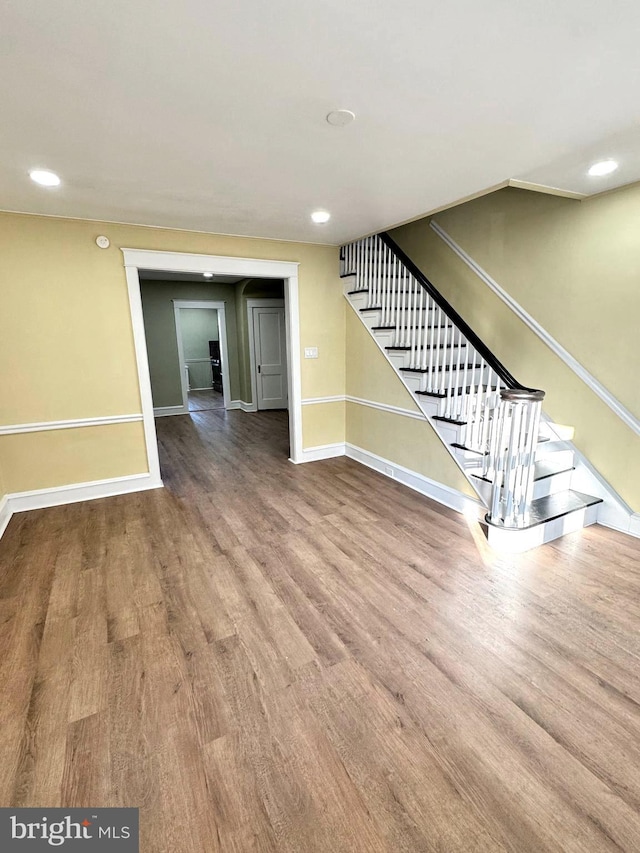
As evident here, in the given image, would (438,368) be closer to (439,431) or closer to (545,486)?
(439,431)

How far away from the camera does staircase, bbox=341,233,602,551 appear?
9.05 feet

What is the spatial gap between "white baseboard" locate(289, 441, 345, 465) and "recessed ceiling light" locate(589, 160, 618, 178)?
3.52m

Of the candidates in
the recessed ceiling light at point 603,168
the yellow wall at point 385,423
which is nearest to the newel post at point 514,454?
the yellow wall at point 385,423

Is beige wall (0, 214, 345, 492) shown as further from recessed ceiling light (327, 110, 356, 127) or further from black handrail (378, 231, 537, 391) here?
recessed ceiling light (327, 110, 356, 127)

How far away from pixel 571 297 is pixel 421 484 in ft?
6.73

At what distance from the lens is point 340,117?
74.0 inches

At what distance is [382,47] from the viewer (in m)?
1.44

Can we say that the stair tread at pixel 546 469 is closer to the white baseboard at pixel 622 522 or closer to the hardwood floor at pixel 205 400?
the white baseboard at pixel 622 522

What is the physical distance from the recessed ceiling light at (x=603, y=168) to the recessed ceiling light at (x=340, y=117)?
163 centimetres

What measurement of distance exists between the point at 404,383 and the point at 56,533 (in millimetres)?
3327

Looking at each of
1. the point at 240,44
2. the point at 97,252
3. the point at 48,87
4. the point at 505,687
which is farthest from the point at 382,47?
the point at 97,252

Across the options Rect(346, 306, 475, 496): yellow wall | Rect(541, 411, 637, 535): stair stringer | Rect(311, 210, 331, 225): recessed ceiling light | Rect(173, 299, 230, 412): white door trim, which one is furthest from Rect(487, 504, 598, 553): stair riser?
Rect(173, 299, 230, 412): white door trim

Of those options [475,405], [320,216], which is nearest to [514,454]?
[475,405]

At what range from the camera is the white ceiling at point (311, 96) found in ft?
4.31
